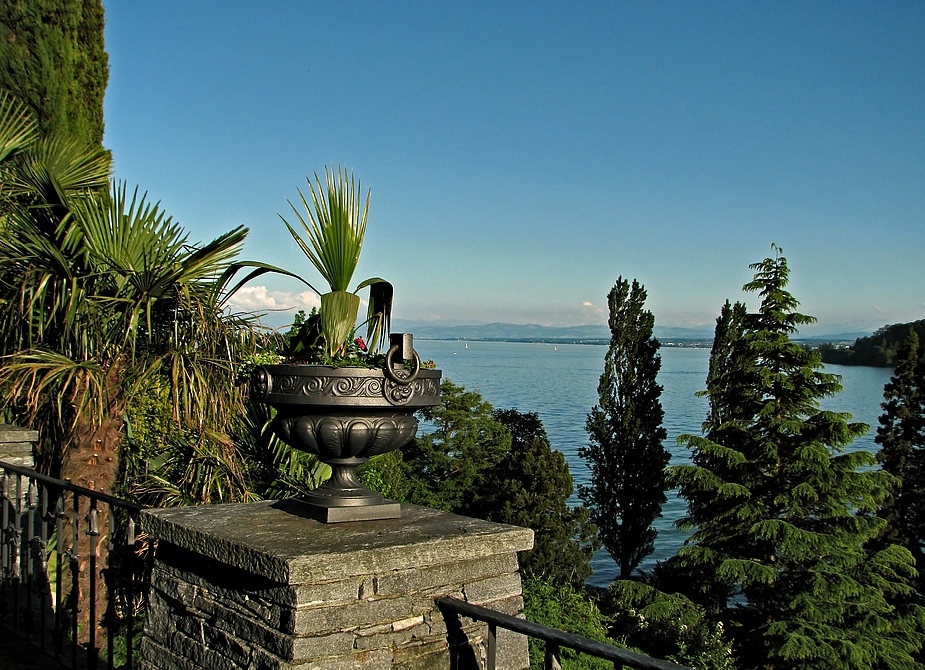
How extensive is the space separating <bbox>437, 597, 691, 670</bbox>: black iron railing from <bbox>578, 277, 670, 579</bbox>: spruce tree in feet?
80.8

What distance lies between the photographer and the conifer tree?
2544 centimetres

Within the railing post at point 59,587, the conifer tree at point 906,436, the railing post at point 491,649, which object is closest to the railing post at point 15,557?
the railing post at point 59,587

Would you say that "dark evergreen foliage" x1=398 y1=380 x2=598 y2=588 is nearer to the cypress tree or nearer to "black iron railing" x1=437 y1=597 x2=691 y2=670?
the cypress tree

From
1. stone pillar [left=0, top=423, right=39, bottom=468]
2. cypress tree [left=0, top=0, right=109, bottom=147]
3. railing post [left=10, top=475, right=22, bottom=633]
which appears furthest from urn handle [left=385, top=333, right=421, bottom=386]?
cypress tree [left=0, top=0, right=109, bottom=147]

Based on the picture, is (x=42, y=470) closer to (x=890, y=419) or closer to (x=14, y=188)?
(x=14, y=188)

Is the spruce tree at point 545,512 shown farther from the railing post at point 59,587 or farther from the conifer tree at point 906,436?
the railing post at point 59,587

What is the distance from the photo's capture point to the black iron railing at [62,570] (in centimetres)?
343

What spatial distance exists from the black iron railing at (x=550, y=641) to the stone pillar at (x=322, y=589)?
0.12m

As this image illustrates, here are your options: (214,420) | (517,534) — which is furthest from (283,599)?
(214,420)

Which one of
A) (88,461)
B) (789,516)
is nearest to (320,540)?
(88,461)

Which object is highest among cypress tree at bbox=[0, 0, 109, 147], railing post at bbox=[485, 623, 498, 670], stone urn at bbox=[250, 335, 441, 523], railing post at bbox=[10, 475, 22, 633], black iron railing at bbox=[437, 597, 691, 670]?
cypress tree at bbox=[0, 0, 109, 147]

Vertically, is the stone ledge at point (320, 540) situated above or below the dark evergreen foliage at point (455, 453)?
above

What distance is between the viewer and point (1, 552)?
15.4 feet

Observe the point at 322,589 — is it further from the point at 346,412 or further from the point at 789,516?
the point at 789,516
